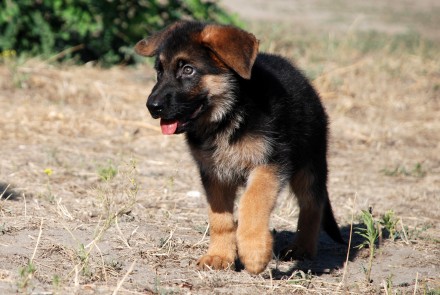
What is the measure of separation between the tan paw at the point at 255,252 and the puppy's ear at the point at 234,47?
88 cm

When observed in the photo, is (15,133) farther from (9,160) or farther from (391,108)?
(391,108)

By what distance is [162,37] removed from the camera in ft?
15.9

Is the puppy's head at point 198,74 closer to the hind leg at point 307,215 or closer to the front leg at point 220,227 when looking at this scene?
the front leg at point 220,227

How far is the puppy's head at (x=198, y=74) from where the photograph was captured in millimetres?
4445

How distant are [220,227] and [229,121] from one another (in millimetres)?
632

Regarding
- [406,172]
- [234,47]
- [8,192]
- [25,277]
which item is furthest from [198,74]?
[406,172]

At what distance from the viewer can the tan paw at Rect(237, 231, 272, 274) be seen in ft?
13.8

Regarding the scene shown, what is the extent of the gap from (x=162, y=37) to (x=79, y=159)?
2.42 meters

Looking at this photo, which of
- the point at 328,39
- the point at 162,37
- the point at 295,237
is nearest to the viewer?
the point at 162,37

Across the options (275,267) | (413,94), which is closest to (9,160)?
(275,267)

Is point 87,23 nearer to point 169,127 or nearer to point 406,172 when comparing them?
point 406,172

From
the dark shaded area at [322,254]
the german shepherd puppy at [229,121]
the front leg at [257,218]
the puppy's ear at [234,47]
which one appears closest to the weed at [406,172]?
the dark shaded area at [322,254]

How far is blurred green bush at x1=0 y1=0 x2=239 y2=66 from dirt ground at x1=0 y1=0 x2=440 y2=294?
36 cm

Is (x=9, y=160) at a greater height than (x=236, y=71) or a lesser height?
lesser
